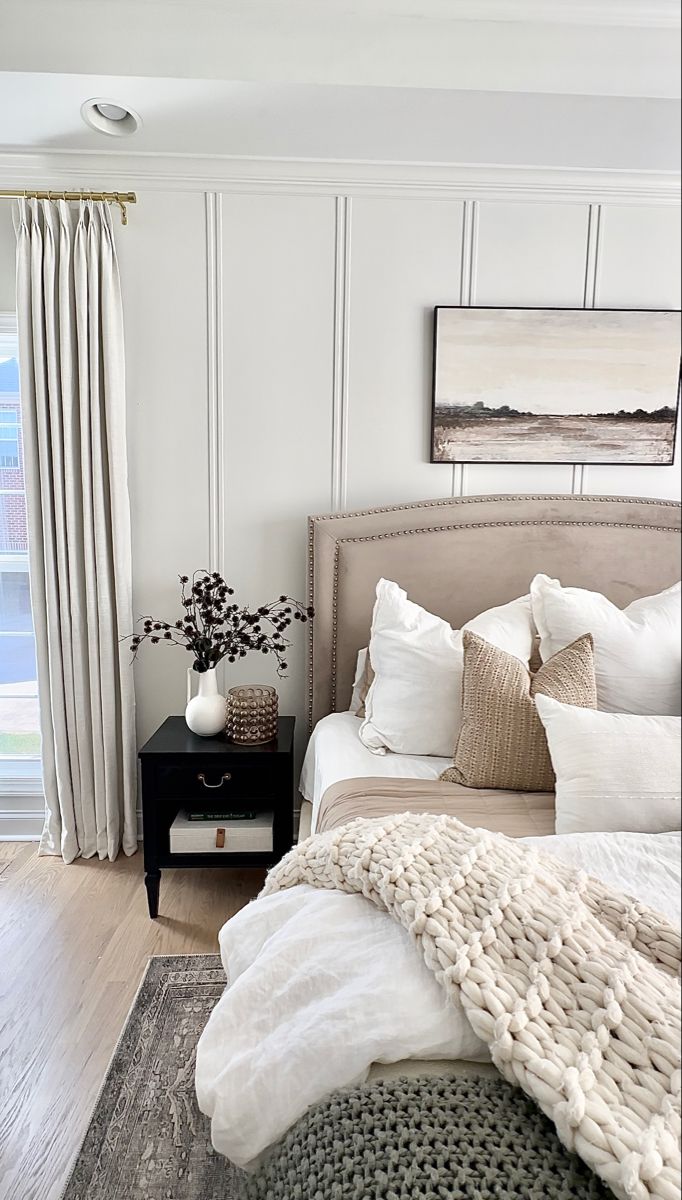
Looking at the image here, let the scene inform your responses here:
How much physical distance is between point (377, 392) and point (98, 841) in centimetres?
180

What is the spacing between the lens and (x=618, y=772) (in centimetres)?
58

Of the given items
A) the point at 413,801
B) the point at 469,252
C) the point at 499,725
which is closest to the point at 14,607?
the point at 413,801

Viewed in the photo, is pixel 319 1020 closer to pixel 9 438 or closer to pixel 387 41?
pixel 387 41

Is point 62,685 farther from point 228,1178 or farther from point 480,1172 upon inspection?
point 480,1172

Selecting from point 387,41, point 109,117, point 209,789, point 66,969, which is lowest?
point 66,969

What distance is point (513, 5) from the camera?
0.89 meters

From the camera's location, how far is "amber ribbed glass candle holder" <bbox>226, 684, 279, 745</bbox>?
2.33 m

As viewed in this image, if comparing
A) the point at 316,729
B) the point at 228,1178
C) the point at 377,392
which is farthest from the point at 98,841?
the point at 377,392

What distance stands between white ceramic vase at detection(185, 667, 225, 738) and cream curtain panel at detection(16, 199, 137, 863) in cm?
34

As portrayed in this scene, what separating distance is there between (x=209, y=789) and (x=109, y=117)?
1914 millimetres

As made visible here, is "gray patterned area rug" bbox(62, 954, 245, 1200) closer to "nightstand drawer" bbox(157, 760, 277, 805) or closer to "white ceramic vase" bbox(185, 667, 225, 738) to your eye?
"nightstand drawer" bbox(157, 760, 277, 805)

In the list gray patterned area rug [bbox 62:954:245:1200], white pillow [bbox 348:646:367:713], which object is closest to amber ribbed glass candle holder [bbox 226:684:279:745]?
white pillow [bbox 348:646:367:713]

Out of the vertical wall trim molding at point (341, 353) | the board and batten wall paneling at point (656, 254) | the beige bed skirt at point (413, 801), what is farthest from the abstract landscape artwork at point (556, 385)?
the beige bed skirt at point (413, 801)

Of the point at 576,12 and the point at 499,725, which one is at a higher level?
the point at 576,12
